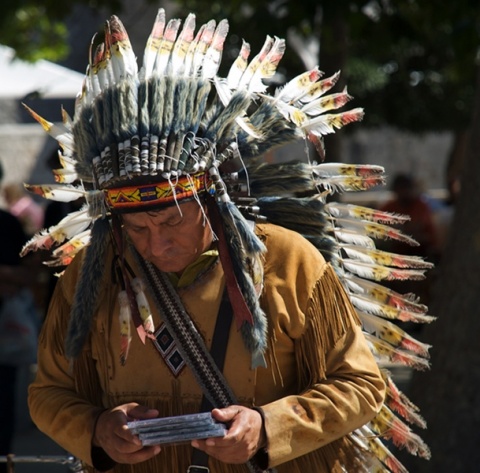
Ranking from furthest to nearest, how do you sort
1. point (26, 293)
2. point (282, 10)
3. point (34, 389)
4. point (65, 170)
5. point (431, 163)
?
1. point (431, 163)
2. point (282, 10)
3. point (26, 293)
4. point (65, 170)
5. point (34, 389)

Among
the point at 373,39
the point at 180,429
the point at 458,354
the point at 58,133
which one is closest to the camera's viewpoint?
the point at 180,429

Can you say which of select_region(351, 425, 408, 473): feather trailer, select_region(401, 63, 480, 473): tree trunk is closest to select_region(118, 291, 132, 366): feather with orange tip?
select_region(351, 425, 408, 473): feather trailer

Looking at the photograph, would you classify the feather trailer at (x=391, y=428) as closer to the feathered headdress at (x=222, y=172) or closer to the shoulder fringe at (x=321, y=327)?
the feathered headdress at (x=222, y=172)

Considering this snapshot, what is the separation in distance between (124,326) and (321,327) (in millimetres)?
487

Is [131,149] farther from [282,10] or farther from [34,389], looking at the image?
[282,10]

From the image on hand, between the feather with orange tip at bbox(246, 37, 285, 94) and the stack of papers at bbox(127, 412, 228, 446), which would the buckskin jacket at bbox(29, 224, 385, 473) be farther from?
the feather with orange tip at bbox(246, 37, 285, 94)

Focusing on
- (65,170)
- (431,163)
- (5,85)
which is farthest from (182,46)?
(431,163)

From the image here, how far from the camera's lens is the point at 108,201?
2.69m

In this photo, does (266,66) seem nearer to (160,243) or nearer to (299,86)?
(299,86)

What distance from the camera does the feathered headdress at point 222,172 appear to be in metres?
2.63

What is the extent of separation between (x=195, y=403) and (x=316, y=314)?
0.37 m

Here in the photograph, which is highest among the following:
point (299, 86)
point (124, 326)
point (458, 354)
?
point (299, 86)

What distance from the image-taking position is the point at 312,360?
2670 mm

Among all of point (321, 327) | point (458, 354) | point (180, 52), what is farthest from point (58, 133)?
point (458, 354)
